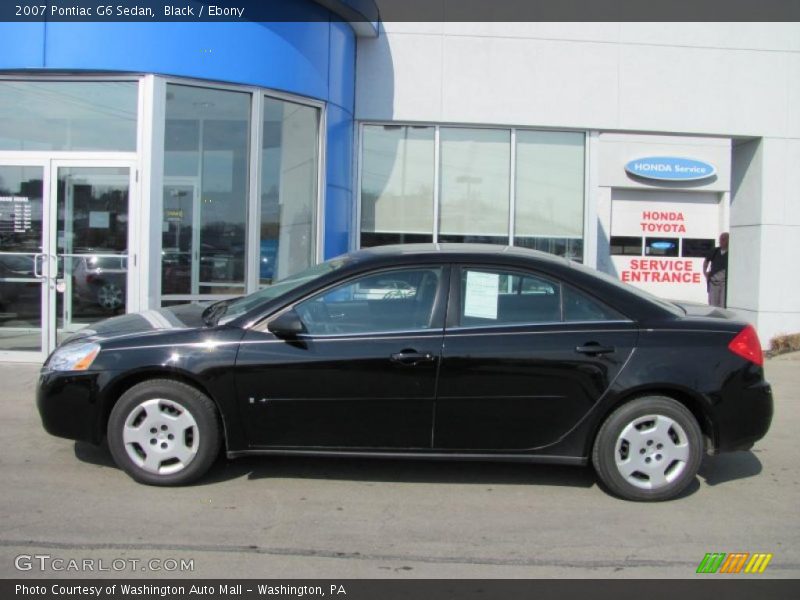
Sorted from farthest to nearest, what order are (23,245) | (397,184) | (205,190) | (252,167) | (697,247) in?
(697,247) → (397,184) → (252,167) → (205,190) → (23,245)

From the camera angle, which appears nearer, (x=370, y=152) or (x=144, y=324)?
(x=144, y=324)

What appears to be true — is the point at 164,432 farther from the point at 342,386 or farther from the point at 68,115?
the point at 68,115

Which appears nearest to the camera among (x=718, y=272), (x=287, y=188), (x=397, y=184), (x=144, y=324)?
(x=144, y=324)

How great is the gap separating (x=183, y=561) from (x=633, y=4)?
10.2 metres

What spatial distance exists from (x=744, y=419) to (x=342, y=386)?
256 centimetres

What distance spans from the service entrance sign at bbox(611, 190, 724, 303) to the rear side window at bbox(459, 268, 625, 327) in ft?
30.0

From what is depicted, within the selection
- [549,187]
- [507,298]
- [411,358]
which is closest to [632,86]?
[549,187]

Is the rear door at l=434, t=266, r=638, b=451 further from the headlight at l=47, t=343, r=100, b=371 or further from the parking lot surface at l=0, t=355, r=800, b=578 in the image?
the headlight at l=47, t=343, r=100, b=371

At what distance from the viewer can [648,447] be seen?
4.63m

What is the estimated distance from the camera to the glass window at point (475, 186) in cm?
1099

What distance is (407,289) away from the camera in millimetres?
4781

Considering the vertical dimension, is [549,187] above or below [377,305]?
above

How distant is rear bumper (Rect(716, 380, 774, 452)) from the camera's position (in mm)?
4648

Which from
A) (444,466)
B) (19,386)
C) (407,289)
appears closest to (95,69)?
(19,386)
